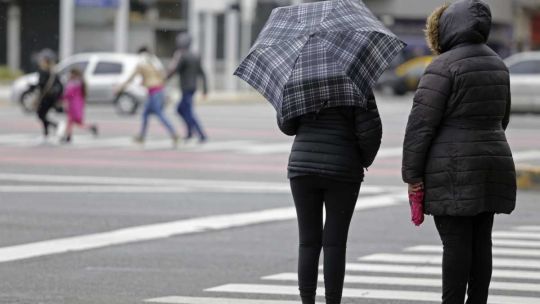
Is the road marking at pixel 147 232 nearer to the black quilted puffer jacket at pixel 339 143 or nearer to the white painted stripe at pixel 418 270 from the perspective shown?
the white painted stripe at pixel 418 270

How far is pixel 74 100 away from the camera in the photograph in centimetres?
2466

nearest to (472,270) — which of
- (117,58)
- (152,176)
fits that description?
(152,176)

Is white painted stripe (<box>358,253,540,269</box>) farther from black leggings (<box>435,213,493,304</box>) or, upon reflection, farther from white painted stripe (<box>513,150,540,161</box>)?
white painted stripe (<box>513,150,540,161</box>)

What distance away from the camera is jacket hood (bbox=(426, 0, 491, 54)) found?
668 cm

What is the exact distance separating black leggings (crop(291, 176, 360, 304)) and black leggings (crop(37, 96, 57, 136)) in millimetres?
17427

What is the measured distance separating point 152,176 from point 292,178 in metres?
10.7

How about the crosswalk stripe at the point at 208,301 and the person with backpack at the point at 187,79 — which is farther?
the person with backpack at the point at 187,79

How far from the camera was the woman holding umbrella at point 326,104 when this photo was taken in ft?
23.8

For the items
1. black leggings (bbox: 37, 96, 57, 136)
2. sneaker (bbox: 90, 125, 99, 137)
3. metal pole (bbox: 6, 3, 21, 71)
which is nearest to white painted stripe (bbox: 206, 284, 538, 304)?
black leggings (bbox: 37, 96, 57, 136)

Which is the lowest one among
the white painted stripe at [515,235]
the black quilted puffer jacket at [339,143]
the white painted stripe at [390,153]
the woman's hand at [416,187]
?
the white painted stripe at [390,153]

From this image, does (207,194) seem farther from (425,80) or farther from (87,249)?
(425,80)

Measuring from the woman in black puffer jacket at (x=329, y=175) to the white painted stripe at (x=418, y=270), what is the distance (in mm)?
2610

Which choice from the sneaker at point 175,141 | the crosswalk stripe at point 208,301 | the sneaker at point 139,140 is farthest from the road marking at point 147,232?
the sneaker at point 139,140

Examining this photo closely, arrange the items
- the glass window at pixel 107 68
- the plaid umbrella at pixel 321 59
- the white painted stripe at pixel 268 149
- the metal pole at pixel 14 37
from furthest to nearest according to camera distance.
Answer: the metal pole at pixel 14 37, the glass window at pixel 107 68, the white painted stripe at pixel 268 149, the plaid umbrella at pixel 321 59
